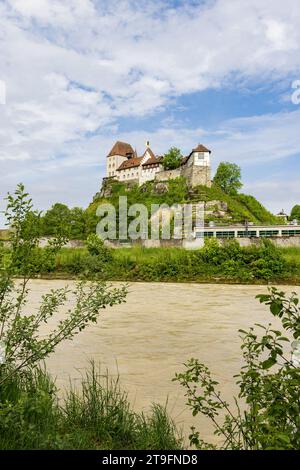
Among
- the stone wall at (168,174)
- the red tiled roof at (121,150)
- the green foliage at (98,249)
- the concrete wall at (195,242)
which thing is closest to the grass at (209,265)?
the green foliage at (98,249)

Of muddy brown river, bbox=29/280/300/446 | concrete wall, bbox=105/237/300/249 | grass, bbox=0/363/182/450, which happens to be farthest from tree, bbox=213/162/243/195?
grass, bbox=0/363/182/450

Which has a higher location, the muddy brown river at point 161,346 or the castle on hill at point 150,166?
the castle on hill at point 150,166

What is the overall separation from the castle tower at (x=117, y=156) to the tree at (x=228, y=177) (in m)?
29.6

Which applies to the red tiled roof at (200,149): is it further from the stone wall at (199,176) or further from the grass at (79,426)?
the grass at (79,426)

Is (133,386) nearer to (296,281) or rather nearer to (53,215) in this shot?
(53,215)

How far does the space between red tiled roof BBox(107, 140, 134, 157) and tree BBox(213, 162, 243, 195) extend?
3079cm

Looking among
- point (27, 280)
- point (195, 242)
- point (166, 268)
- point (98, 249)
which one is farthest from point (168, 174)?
point (27, 280)

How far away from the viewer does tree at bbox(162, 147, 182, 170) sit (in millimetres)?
92625

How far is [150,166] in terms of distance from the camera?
3802 inches

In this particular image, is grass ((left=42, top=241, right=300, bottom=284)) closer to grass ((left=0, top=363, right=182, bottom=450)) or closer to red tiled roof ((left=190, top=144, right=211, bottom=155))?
grass ((left=0, top=363, right=182, bottom=450))

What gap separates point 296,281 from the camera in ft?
113

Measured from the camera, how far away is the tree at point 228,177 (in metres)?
88.6
